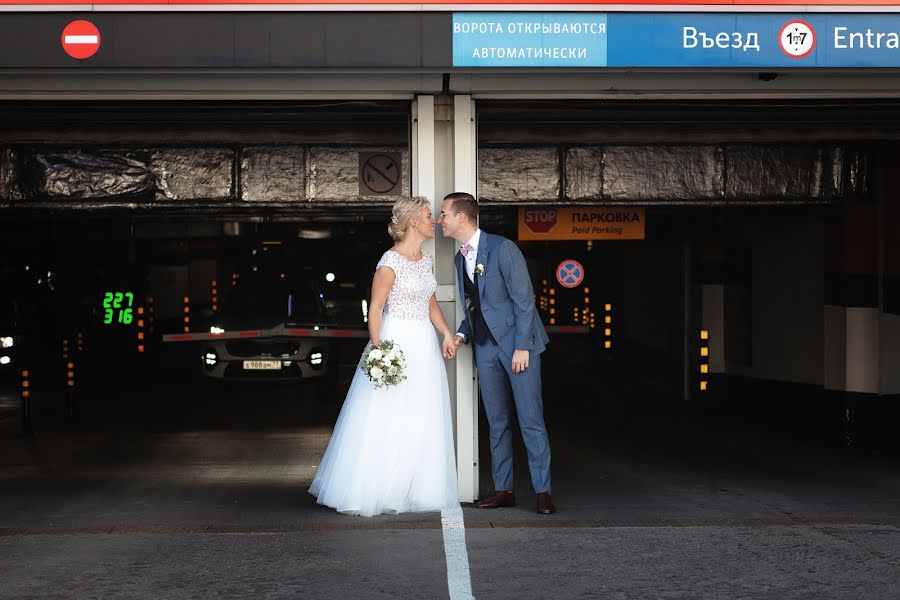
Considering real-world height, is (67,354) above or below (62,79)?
below

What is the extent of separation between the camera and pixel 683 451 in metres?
11.2

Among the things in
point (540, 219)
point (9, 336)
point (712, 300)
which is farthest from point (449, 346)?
point (9, 336)

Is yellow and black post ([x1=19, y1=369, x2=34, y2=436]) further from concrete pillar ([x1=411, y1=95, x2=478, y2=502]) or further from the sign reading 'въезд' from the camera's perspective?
concrete pillar ([x1=411, y1=95, x2=478, y2=502])

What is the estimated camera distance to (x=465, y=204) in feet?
24.8

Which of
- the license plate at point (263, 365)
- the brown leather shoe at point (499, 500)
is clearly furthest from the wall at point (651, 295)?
the brown leather shoe at point (499, 500)

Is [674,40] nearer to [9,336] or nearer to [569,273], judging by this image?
[569,273]

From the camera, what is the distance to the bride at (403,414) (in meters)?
7.51

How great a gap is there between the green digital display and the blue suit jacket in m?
15.3

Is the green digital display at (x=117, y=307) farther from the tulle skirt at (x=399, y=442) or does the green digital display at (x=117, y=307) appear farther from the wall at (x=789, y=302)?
the tulle skirt at (x=399, y=442)

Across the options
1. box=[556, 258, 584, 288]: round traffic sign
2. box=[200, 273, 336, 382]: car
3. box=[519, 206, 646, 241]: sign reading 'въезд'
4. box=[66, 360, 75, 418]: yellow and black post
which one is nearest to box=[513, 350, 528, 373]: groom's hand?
box=[519, 206, 646, 241]: sign reading 'въезд'

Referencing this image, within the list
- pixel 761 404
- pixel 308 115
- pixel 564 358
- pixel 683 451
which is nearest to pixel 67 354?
pixel 308 115

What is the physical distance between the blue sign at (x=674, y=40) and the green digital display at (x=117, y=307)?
622 inches

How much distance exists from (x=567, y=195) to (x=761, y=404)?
18.3ft

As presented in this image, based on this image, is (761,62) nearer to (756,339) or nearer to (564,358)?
(756,339)
